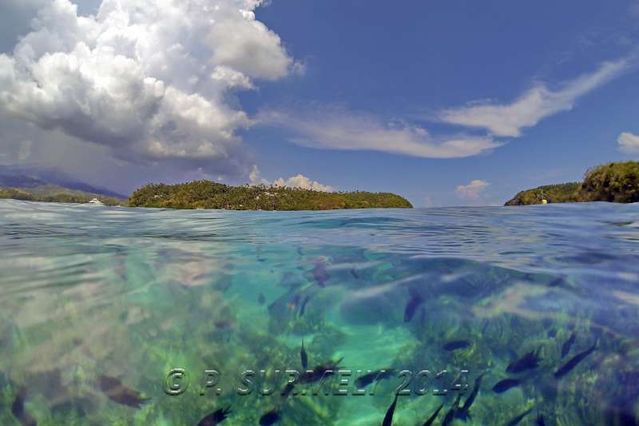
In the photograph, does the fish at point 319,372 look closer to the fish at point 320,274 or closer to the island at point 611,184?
the fish at point 320,274

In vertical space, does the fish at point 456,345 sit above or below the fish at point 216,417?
above

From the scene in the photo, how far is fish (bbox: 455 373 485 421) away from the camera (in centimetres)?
438

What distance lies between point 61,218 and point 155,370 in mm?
9379

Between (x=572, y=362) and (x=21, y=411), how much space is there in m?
6.91

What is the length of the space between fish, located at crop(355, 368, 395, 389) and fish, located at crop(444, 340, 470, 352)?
96 centimetres

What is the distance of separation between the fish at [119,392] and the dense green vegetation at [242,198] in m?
61.5

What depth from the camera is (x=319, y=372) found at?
15.6 ft

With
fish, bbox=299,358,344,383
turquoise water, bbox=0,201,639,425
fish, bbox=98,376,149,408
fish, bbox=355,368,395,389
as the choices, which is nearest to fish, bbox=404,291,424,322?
turquoise water, bbox=0,201,639,425

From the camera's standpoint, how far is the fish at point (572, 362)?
15.6 feet

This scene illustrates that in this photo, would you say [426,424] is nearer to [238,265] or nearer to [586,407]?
[586,407]

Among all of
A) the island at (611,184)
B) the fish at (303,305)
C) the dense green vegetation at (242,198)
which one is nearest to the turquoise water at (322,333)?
the fish at (303,305)

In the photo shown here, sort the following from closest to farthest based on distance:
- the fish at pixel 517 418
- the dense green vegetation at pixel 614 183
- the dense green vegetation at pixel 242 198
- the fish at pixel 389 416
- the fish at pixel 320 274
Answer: the fish at pixel 389 416 → the fish at pixel 517 418 → the fish at pixel 320 274 → the dense green vegetation at pixel 614 183 → the dense green vegetation at pixel 242 198

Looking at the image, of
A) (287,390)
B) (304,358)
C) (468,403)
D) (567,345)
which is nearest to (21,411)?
(287,390)

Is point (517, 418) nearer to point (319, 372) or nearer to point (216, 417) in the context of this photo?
point (319, 372)
